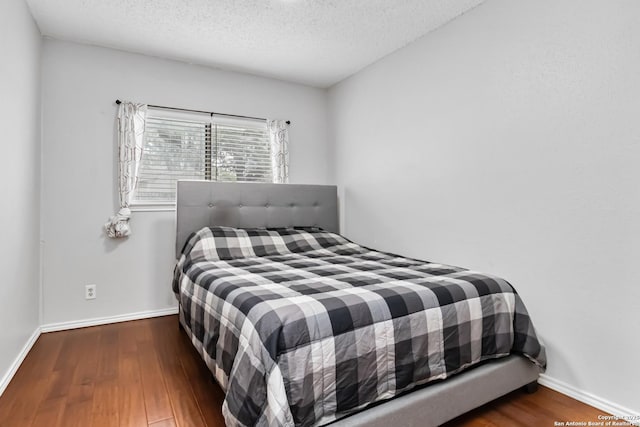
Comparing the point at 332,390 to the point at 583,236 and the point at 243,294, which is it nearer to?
the point at 243,294

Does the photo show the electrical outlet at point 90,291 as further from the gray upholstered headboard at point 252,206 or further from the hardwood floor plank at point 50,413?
the hardwood floor plank at point 50,413

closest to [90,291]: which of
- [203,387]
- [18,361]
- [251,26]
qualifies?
[18,361]

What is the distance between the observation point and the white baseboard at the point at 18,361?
6.29 feet

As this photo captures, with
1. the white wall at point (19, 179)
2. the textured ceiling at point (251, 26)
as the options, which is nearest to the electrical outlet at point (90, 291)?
the white wall at point (19, 179)

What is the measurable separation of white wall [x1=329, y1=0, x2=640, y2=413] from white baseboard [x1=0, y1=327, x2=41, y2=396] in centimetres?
272

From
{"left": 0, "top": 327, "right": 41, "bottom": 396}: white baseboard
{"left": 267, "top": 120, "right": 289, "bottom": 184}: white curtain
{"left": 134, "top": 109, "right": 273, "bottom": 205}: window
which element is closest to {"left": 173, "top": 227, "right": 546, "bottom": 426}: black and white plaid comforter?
{"left": 0, "top": 327, "right": 41, "bottom": 396}: white baseboard

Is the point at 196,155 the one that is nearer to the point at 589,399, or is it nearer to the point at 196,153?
the point at 196,153

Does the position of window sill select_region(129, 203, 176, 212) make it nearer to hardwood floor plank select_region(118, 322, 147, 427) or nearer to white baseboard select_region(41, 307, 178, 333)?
white baseboard select_region(41, 307, 178, 333)

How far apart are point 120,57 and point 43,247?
5.56 ft

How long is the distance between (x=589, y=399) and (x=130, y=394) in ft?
7.90

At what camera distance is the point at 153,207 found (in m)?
3.15

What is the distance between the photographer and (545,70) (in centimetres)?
199

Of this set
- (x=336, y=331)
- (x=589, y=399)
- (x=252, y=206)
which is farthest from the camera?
(x=252, y=206)

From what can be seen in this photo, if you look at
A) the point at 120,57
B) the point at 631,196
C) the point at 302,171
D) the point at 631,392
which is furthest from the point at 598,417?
the point at 120,57
